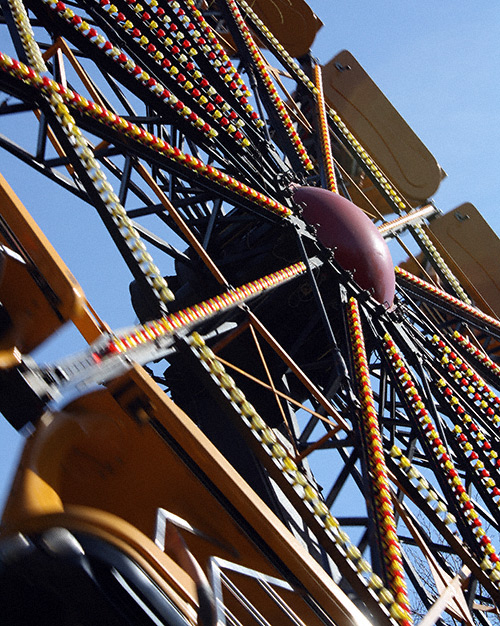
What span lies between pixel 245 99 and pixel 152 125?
1.75 metres

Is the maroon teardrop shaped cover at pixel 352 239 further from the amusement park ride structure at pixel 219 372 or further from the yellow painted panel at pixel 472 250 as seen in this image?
the yellow painted panel at pixel 472 250

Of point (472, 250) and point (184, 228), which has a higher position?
point (184, 228)

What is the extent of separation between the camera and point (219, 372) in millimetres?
6191

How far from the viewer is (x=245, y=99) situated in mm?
10125

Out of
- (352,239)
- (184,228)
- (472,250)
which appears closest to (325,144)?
(352,239)

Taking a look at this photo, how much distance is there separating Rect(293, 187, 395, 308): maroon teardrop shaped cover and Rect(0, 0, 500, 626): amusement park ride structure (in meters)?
0.03

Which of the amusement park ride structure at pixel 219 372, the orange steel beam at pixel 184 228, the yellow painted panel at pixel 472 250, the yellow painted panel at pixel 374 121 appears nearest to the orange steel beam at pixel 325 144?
the amusement park ride structure at pixel 219 372

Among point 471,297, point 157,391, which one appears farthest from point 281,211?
point 471,297

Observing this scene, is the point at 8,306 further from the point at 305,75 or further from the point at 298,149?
the point at 305,75

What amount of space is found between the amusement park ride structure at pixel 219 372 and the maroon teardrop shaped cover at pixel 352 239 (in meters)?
0.03

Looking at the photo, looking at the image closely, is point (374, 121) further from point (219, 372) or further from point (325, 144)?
point (219, 372)

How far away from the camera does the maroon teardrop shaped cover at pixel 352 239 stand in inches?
356

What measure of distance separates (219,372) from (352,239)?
355 cm

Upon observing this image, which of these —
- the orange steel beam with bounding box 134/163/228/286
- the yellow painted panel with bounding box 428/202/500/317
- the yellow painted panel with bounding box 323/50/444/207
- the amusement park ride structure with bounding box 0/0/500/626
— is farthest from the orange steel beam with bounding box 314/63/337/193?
the yellow painted panel with bounding box 428/202/500/317
